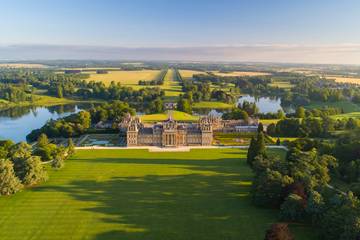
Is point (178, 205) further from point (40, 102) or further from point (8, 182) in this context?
point (40, 102)

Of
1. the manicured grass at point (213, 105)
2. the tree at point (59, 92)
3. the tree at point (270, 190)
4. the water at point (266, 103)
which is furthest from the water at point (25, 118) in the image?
the water at point (266, 103)

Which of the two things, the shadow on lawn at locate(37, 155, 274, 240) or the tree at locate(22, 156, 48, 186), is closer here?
the shadow on lawn at locate(37, 155, 274, 240)

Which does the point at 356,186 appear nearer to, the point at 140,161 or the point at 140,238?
the point at 140,238

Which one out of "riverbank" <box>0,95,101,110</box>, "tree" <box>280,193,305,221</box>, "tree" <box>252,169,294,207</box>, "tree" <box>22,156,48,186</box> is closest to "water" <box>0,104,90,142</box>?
"riverbank" <box>0,95,101,110</box>

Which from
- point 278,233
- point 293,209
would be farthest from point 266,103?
point 278,233

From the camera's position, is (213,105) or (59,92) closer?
(213,105)

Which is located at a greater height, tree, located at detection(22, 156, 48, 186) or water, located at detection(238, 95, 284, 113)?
tree, located at detection(22, 156, 48, 186)

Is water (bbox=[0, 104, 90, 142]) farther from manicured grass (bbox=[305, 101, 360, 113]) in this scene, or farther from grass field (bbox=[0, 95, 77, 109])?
manicured grass (bbox=[305, 101, 360, 113])
